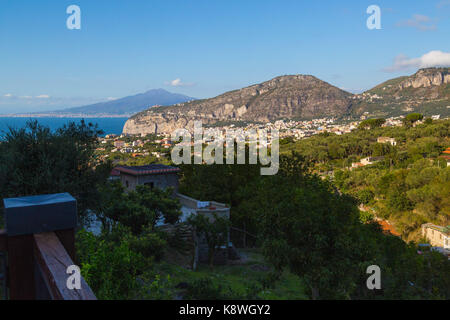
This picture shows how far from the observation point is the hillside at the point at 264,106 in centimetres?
15650

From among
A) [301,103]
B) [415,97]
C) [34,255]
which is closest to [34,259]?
[34,255]

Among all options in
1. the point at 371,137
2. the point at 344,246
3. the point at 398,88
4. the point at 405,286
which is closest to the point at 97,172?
the point at 344,246

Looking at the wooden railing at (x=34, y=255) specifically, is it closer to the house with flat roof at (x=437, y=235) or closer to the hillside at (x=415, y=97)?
the house with flat roof at (x=437, y=235)

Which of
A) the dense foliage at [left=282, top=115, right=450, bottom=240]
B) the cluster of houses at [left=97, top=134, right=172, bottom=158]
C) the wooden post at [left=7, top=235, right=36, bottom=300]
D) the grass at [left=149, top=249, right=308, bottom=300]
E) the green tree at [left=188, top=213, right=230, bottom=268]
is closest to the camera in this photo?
the wooden post at [left=7, top=235, right=36, bottom=300]

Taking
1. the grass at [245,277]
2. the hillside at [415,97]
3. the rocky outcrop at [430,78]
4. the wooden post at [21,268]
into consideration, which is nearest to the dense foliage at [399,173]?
the grass at [245,277]

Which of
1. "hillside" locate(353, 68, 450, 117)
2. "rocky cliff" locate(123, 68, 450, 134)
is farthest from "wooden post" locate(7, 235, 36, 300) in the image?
"rocky cliff" locate(123, 68, 450, 134)

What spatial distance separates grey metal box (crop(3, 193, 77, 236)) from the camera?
1801 millimetres

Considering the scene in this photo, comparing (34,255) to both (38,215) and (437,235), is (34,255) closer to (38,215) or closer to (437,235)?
(38,215)

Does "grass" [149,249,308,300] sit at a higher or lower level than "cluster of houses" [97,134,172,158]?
lower

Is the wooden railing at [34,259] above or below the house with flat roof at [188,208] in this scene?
above

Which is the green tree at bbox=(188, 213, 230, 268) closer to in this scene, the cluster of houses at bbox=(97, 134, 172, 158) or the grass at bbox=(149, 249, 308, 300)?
the grass at bbox=(149, 249, 308, 300)

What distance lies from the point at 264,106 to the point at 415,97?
6591cm

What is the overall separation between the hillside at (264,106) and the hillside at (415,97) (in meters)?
11.5

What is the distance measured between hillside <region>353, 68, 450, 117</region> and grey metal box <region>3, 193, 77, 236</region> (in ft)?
437
